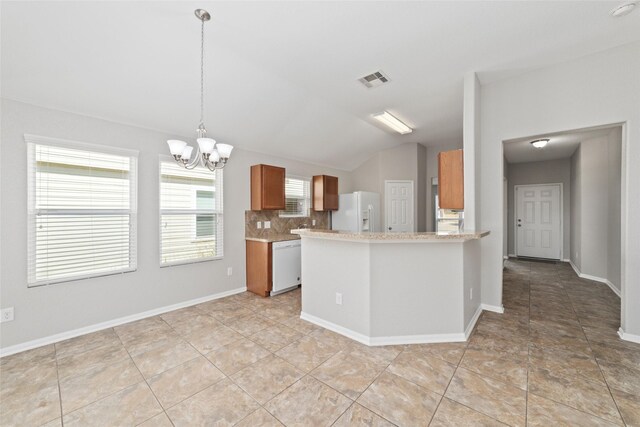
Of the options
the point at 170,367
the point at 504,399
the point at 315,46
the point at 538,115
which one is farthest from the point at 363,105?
the point at 170,367

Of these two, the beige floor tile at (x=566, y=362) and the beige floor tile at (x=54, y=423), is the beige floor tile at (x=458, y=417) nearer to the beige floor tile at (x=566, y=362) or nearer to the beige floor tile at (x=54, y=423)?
the beige floor tile at (x=566, y=362)

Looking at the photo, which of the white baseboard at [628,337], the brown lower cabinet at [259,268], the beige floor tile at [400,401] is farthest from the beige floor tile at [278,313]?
the white baseboard at [628,337]

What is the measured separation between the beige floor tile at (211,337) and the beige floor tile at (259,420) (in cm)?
102

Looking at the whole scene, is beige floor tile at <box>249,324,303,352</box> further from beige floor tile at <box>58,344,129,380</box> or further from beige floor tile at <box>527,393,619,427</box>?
beige floor tile at <box>527,393,619,427</box>

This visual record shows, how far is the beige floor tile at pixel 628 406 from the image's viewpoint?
161 centimetres

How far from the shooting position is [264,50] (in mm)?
2588

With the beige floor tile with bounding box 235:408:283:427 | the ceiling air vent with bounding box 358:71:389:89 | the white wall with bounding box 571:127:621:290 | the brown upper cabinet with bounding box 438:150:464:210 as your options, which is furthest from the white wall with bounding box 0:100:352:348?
the white wall with bounding box 571:127:621:290

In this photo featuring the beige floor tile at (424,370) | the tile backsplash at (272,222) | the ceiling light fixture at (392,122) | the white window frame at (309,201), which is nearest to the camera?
the beige floor tile at (424,370)

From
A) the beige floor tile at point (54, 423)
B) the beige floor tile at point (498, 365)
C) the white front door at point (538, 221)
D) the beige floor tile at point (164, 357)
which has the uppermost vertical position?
the white front door at point (538, 221)

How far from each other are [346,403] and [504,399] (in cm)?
109

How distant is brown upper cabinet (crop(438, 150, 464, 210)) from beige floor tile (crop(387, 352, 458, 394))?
181 centimetres

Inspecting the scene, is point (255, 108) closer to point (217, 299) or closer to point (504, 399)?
point (217, 299)

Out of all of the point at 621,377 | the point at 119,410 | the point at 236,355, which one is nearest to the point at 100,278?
the point at 119,410

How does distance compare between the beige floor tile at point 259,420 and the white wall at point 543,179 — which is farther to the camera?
the white wall at point 543,179
